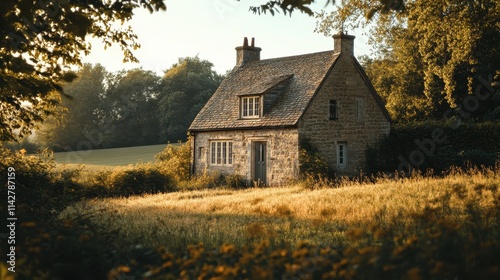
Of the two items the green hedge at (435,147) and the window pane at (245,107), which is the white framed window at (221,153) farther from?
Answer: the green hedge at (435,147)

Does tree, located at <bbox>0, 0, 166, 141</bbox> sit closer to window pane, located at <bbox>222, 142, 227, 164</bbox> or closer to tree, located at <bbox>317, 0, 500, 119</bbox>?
tree, located at <bbox>317, 0, 500, 119</bbox>

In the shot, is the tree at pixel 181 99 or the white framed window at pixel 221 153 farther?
the tree at pixel 181 99

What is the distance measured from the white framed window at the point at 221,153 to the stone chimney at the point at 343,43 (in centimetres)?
754

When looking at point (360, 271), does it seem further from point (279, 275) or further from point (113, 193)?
point (113, 193)

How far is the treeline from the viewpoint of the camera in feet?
207

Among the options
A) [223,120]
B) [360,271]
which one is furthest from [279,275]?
[223,120]

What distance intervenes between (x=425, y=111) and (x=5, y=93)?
1118 inches

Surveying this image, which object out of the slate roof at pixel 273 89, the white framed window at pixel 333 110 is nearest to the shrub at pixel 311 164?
the slate roof at pixel 273 89

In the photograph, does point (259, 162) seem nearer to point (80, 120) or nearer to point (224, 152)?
point (224, 152)

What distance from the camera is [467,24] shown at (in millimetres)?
22688

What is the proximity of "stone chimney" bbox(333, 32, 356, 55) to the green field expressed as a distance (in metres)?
29.5

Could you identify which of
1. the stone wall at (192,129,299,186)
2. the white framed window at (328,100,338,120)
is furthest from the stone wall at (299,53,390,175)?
the stone wall at (192,129,299,186)

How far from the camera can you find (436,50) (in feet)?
87.5

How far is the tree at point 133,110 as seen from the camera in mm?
66500
